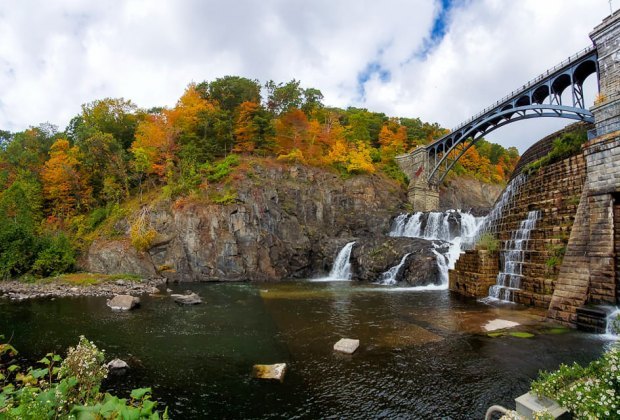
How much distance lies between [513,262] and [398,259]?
428 inches

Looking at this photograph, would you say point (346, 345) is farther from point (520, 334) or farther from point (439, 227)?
point (439, 227)

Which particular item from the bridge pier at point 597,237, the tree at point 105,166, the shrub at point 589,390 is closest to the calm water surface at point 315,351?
the bridge pier at point 597,237

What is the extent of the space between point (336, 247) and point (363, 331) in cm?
2117

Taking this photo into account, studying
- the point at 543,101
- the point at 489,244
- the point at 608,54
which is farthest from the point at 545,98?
the point at 489,244

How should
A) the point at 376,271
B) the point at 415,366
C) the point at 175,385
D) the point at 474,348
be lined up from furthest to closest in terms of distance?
the point at 376,271
the point at 474,348
the point at 415,366
the point at 175,385

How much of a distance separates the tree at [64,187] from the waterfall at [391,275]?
109ft

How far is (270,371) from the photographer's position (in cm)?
884

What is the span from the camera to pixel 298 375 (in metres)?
8.83

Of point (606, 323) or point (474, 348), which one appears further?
point (606, 323)

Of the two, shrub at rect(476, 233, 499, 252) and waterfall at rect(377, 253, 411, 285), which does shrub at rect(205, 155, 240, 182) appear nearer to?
waterfall at rect(377, 253, 411, 285)

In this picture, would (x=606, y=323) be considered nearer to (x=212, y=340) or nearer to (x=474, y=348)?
(x=474, y=348)

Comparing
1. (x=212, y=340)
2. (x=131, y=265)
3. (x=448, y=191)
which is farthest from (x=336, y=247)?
(x=448, y=191)

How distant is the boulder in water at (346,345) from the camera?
10.4 metres

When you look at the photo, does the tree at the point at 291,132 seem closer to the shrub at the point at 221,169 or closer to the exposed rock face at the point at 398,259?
the shrub at the point at 221,169
